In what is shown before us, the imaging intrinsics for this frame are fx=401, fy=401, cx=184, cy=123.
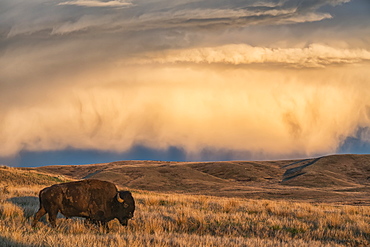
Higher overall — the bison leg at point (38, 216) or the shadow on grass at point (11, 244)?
the shadow on grass at point (11, 244)

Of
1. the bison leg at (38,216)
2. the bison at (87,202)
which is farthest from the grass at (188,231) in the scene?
the bison at (87,202)

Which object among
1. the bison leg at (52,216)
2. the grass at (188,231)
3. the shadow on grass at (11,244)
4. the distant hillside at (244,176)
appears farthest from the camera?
the distant hillside at (244,176)

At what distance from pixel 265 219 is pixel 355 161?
348 feet

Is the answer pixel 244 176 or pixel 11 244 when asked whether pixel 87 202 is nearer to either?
pixel 11 244

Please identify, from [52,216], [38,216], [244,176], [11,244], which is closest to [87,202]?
[52,216]

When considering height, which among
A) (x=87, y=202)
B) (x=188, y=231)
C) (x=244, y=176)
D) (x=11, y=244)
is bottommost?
(x=244, y=176)

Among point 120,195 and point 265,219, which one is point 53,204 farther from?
point 265,219

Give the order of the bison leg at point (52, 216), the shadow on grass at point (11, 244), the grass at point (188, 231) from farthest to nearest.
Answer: the bison leg at point (52, 216) < the grass at point (188, 231) < the shadow on grass at point (11, 244)

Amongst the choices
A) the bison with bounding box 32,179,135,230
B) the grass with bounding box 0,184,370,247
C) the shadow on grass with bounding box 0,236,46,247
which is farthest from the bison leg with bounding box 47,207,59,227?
the shadow on grass with bounding box 0,236,46,247

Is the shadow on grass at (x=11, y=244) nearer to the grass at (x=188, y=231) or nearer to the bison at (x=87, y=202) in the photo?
the grass at (x=188, y=231)

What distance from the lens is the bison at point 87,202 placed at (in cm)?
1030

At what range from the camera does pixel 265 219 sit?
14.5m

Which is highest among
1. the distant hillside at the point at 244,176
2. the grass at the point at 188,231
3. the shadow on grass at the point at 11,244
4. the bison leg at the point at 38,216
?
the shadow on grass at the point at 11,244

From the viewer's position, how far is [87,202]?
1057 centimetres
